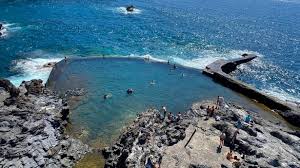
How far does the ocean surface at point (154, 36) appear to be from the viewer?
78.3 m

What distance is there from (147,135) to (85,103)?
17789 mm

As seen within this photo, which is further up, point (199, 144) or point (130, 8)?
point (130, 8)

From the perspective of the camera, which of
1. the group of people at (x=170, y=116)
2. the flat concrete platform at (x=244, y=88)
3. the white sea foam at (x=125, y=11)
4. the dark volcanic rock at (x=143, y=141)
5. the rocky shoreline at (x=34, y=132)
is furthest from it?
the white sea foam at (x=125, y=11)

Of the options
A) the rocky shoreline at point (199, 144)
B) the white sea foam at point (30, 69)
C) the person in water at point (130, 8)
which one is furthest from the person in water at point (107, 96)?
the person in water at point (130, 8)

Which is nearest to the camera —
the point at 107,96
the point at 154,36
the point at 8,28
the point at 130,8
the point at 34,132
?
the point at 34,132

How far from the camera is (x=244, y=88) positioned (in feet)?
226

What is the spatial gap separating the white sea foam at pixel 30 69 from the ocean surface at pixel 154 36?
19 centimetres

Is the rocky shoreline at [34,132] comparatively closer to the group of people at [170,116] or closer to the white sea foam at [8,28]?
the group of people at [170,116]

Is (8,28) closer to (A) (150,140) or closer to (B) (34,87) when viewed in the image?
(B) (34,87)

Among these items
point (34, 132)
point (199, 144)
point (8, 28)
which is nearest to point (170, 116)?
point (199, 144)

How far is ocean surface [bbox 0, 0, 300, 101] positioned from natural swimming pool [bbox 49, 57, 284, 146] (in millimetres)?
5581

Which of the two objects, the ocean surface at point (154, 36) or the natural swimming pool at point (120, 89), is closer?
the natural swimming pool at point (120, 89)

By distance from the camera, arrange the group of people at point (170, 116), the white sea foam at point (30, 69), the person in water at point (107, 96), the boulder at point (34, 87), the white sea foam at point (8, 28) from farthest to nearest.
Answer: the white sea foam at point (8, 28)
the white sea foam at point (30, 69)
the person in water at point (107, 96)
the boulder at point (34, 87)
the group of people at point (170, 116)

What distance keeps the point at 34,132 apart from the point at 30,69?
29055mm
